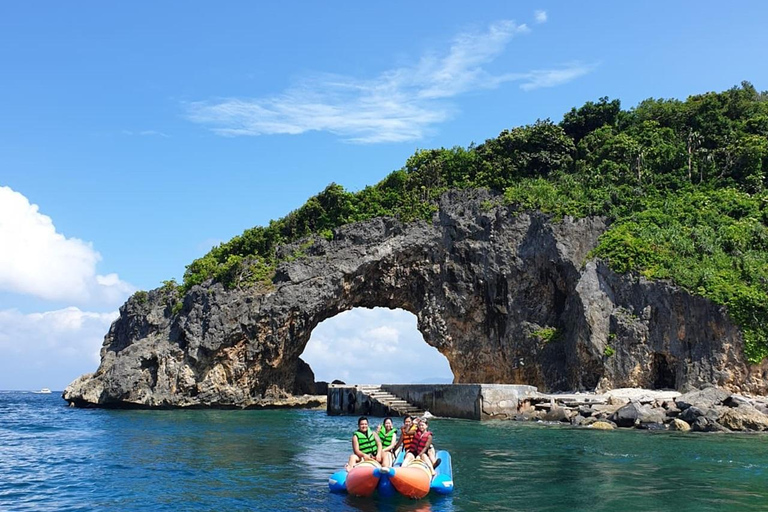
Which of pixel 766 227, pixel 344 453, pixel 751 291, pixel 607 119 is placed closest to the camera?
pixel 344 453

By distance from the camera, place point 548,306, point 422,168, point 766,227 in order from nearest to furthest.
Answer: point 766,227 < point 548,306 < point 422,168

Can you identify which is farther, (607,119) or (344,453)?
(607,119)

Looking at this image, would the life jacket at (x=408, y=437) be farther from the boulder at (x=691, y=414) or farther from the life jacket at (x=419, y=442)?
the boulder at (x=691, y=414)

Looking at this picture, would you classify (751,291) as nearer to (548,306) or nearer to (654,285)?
(654,285)

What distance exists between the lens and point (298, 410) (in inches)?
2007

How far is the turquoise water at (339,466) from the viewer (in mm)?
15469

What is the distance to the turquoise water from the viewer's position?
50.8 feet

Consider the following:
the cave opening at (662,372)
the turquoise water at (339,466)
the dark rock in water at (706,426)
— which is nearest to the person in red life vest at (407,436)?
the turquoise water at (339,466)

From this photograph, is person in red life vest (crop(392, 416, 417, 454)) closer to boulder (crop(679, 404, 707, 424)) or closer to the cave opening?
boulder (crop(679, 404, 707, 424))

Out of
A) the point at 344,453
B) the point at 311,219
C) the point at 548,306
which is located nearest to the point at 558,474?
the point at 344,453

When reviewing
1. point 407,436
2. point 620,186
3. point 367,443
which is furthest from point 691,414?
point 620,186

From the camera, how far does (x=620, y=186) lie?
163 feet

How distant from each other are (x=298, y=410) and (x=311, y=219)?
52.4 feet

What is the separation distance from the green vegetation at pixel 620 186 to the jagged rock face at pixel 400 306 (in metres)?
1.77
